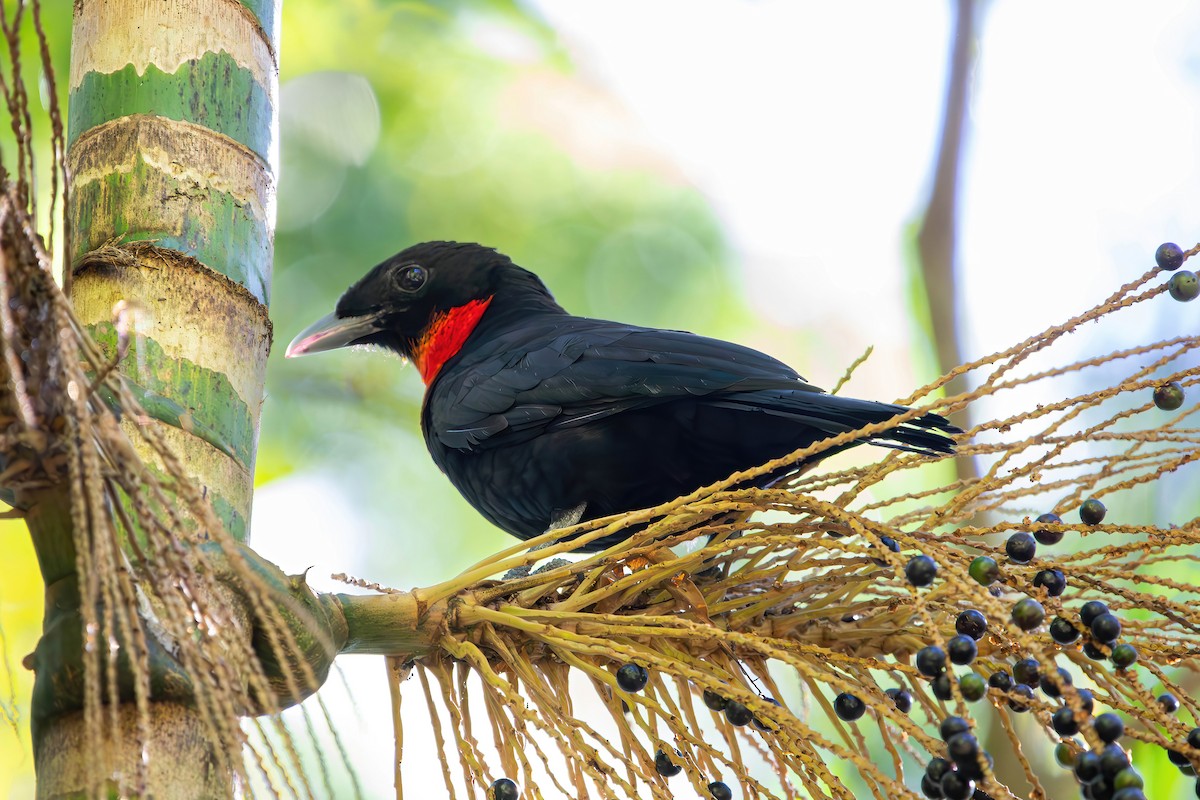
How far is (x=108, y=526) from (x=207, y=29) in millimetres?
1064

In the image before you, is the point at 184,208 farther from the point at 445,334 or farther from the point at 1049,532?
the point at 445,334

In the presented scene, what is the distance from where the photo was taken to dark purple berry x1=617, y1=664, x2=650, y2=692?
171 cm

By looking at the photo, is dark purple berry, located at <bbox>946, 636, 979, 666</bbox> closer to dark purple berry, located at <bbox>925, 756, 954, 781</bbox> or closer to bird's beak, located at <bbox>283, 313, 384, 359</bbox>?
dark purple berry, located at <bbox>925, 756, 954, 781</bbox>

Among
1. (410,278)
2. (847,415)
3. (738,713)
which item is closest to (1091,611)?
(738,713)

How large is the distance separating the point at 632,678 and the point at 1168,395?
817mm

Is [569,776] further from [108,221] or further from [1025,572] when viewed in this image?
[108,221]

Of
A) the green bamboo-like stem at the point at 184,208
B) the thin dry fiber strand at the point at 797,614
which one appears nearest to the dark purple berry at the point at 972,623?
the thin dry fiber strand at the point at 797,614

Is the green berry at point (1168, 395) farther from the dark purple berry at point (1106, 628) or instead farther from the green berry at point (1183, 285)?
the dark purple berry at point (1106, 628)

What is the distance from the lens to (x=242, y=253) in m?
1.89

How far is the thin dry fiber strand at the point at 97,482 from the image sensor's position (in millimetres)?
1121

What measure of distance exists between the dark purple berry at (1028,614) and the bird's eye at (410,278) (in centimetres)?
241

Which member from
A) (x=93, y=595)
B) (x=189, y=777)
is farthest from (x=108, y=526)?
(x=189, y=777)

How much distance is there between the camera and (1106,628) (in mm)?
1537

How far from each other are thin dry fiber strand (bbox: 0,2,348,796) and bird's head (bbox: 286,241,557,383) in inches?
86.9
